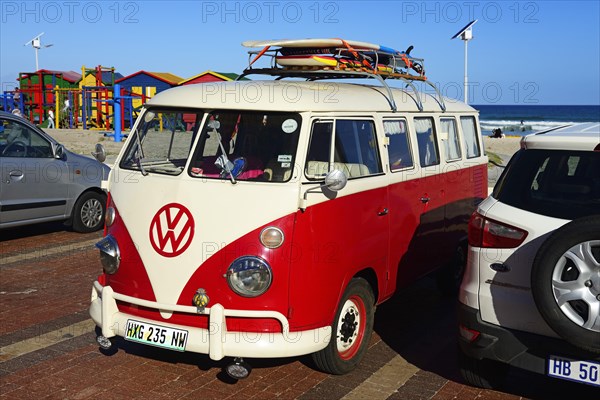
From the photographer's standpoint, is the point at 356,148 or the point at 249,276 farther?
the point at 356,148

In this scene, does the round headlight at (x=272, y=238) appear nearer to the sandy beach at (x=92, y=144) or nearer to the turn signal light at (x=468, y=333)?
the turn signal light at (x=468, y=333)

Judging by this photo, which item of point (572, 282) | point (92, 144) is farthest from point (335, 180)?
point (92, 144)

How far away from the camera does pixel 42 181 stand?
10695 millimetres

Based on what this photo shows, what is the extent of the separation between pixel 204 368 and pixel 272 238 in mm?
1448

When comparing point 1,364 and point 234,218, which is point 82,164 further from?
point 234,218

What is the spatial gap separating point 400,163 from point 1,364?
12.7 ft

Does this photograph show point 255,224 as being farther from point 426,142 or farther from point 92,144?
point 92,144

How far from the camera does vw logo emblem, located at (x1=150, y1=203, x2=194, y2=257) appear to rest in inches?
209

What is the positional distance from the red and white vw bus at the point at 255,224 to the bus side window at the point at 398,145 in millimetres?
30

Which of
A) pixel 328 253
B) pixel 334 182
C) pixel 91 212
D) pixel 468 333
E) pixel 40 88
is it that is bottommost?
pixel 468 333

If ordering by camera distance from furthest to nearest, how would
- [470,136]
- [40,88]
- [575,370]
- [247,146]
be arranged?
[40,88] → [470,136] → [247,146] → [575,370]

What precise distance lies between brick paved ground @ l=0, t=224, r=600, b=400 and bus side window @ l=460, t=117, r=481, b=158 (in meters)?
1.96

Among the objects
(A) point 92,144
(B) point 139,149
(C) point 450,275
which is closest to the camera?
(B) point 139,149

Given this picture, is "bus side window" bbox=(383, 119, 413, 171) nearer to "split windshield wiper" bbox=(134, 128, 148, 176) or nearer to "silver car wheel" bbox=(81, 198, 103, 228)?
"split windshield wiper" bbox=(134, 128, 148, 176)
